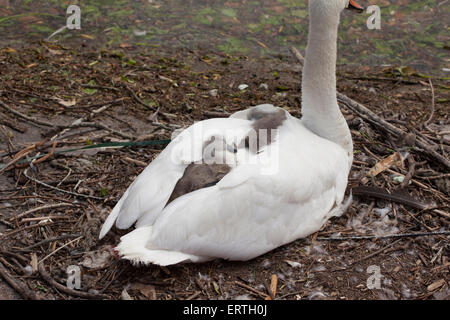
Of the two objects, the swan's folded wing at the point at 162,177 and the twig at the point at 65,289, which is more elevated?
the swan's folded wing at the point at 162,177

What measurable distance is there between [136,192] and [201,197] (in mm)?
490

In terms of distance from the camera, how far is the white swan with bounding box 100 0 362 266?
11.1ft

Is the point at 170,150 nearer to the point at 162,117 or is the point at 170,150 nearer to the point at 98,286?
the point at 98,286

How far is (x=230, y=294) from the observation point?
3.49m

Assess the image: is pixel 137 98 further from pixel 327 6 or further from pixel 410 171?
pixel 410 171

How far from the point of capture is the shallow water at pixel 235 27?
7.67 meters

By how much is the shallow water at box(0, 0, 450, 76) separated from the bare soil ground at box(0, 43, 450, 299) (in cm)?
64

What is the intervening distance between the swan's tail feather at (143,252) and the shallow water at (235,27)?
4.59 m

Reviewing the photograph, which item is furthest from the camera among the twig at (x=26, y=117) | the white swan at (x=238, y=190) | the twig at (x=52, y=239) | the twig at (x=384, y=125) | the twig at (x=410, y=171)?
the twig at (x=26, y=117)

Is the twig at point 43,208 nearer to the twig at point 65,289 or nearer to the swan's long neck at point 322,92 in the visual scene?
the twig at point 65,289

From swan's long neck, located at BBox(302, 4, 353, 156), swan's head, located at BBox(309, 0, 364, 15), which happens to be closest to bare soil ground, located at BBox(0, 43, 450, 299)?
swan's long neck, located at BBox(302, 4, 353, 156)

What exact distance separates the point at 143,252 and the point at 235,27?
5.77 m

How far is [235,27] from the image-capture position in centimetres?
840

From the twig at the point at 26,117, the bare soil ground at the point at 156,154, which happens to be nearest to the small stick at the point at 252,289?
the bare soil ground at the point at 156,154
